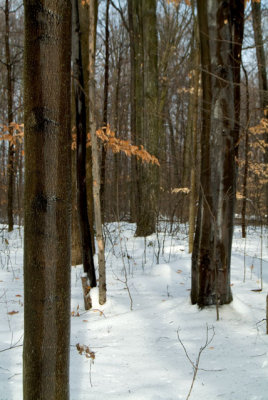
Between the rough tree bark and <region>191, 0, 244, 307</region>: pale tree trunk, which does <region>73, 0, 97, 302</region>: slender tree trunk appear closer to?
<region>191, 0, 244, 307</region>: pale tree trunk

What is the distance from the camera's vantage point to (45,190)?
1.26 m

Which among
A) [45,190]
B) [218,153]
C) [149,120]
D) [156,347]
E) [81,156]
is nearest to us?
[45,190]

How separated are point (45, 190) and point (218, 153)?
2464 mm

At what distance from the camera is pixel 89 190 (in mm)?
6516

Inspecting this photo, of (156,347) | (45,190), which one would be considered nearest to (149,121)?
(156,347)

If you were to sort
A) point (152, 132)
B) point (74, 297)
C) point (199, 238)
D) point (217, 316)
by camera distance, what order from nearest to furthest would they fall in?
point (217, 316), point (199, 238), point (74, 297), point (152, 132)

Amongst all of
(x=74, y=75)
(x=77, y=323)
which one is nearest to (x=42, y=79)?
(x=77, y=323)

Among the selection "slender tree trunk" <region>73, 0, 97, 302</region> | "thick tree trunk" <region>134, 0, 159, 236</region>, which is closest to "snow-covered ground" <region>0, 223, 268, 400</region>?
"slender tree trunk" <region>73, 0, 97, 302</region>

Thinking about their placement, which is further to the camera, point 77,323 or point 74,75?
point 74,75

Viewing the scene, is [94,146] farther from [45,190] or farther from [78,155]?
[45,190]

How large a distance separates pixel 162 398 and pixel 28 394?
3.22 ft

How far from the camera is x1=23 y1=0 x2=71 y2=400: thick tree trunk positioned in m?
1.25

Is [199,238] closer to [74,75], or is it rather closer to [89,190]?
[74,75]

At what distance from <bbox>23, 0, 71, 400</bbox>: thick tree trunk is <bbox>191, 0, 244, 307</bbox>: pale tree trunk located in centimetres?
226
